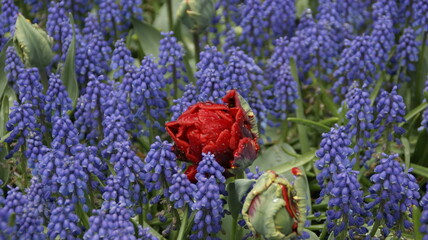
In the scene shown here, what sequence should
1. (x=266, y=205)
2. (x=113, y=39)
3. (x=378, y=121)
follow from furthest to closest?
(x=113, y=39) < (x=378, y=121) < (x=266, y=205)

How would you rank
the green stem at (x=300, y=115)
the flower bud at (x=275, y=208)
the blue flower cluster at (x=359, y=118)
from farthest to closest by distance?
1. the green stem at (x=300, y=115)
2. the blue flower cluster at (x=359, y=118)
3. the flower bud at (x=275, y=208)

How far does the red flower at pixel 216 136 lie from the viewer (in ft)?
11.3

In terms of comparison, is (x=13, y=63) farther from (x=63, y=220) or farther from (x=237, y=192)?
(x=237, y=192)

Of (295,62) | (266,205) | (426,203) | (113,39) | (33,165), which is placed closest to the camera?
(266,205)

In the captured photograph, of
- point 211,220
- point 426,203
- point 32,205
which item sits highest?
point 32,205

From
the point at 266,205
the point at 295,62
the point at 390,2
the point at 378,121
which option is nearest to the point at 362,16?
the point at 390,2

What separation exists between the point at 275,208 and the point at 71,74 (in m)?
2.06

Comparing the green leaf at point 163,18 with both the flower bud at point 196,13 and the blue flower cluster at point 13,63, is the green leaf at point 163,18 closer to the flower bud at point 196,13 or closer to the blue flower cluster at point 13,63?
the flower bud at point 196,13

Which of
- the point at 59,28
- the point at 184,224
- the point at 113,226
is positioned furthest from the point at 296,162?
the point at 59,28

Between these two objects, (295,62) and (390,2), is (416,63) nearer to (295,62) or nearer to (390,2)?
(390,2)

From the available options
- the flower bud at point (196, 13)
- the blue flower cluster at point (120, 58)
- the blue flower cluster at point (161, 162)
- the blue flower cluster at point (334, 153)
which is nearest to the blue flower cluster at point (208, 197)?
the blue flower cluster at point (161, 162)

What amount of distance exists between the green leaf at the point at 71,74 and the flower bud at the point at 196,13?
2.61 ft

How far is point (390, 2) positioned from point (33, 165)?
2857mm

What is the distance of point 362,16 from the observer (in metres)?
5.67
